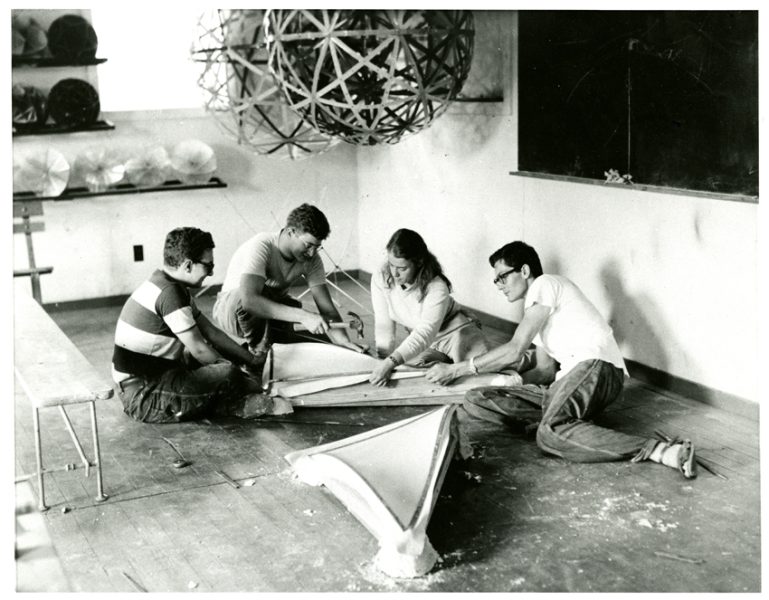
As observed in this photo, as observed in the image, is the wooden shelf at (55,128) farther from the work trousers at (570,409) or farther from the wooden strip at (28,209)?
the work trousers at (570,409)

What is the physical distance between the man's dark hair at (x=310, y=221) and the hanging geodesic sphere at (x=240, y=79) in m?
1.51

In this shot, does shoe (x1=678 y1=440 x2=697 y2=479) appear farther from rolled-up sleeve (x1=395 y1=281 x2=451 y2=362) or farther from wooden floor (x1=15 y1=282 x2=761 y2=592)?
rolled-up sleeve (x1=395 y1=281 x2=451 y2=362)

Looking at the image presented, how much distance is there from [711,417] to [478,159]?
103 inches

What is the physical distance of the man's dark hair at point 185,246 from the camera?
14.6 feet

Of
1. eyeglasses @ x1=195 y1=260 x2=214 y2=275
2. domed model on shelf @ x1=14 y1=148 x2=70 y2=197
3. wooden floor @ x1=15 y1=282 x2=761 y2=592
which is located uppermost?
domed model on shelf @ x1=14 y1=148 x2=70 y2=197

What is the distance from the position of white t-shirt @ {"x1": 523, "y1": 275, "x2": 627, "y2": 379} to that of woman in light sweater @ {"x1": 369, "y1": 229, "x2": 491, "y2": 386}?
60 cm

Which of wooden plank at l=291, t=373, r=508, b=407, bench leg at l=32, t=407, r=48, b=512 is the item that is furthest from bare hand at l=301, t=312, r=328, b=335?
bench leg at l=32, t=407, r=48, b=512

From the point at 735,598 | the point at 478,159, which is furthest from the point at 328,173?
the point at 735,598

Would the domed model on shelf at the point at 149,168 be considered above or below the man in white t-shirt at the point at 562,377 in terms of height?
A: above

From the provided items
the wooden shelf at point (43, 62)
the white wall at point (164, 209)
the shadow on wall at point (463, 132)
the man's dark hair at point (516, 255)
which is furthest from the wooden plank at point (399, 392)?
the wooden shelf at point (43, 62)

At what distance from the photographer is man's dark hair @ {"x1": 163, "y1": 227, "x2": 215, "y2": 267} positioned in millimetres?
4445

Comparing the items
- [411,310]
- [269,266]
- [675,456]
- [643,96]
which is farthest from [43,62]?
[675,456]

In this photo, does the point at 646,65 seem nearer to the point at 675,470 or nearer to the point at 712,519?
the point at 675,470

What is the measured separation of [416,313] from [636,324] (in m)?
1.25
